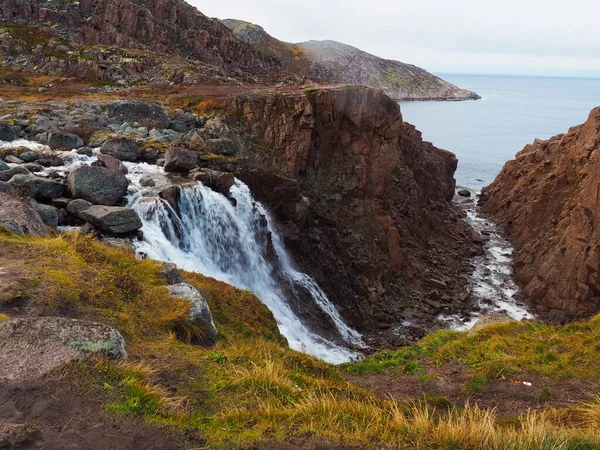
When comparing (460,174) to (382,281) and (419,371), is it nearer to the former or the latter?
(382,281)

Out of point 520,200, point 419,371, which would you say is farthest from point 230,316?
point 520,200

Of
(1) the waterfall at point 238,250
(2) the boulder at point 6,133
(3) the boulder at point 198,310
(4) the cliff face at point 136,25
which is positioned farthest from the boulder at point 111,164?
(4) the cliff face at point 136,25

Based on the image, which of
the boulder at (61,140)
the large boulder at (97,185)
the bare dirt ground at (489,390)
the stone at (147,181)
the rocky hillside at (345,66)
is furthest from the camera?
the rocky hillside at (345,66)

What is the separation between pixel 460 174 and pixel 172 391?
6362 centimetres

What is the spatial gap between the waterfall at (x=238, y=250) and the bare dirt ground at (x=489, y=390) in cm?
800

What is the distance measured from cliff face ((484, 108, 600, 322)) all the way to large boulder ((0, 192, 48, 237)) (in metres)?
31.1

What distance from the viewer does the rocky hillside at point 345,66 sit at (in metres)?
171

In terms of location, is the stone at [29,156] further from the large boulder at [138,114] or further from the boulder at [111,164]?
the large boulder at [138,114]

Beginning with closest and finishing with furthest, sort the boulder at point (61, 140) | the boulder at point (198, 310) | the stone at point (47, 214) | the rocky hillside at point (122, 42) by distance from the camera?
the boulder at point (198, 310) → the stone at point (47, 214) → the boulder at point (61, 140) → the rocky hillside at point (122, 42)

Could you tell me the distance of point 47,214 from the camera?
16953 mm

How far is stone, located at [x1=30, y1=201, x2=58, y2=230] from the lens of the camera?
55.2 feet

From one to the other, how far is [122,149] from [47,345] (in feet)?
67.7

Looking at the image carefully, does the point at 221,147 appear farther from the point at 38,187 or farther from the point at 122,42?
the point at 122,42

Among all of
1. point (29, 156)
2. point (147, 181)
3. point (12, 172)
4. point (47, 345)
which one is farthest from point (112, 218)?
point (47, 345)
